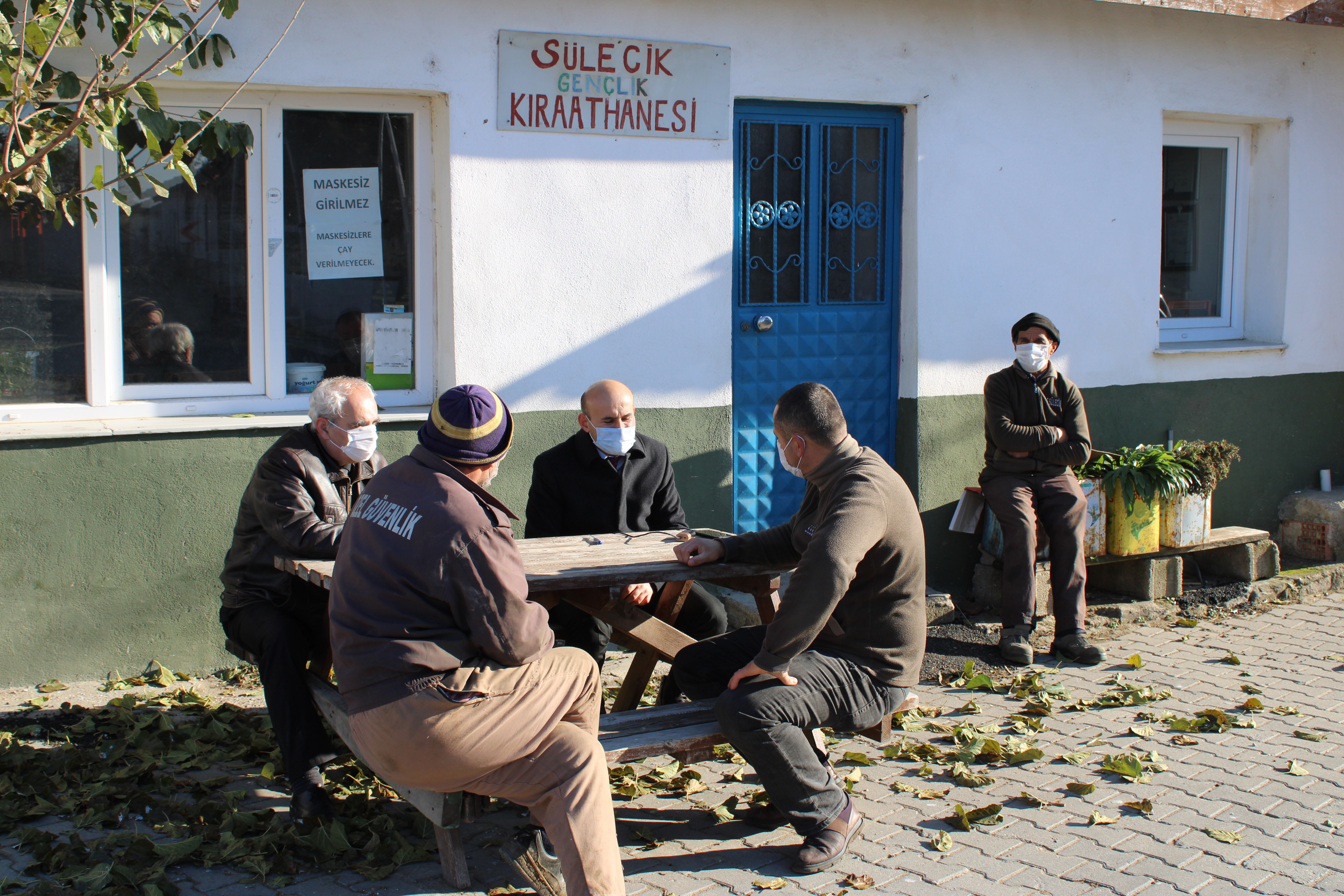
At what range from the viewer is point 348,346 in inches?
233

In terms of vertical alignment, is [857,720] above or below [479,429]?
below

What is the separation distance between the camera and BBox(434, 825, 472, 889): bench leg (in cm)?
353

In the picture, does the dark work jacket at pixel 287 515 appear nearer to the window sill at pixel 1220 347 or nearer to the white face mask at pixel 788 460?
the white face mask at pixel 788 460

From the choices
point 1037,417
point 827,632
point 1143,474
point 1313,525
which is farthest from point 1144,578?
point 827,632

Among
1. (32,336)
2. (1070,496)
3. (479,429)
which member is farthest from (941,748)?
(32,336)

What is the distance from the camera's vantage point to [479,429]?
10.6 ft

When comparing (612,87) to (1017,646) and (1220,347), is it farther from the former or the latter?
(1220,347)

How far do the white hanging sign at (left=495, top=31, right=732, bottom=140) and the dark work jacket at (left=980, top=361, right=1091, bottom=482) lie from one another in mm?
2004

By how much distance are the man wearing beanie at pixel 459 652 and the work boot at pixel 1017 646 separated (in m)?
3.25

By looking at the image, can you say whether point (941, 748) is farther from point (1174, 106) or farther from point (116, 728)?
point (1174, 106)

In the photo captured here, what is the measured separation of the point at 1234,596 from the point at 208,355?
5951mm

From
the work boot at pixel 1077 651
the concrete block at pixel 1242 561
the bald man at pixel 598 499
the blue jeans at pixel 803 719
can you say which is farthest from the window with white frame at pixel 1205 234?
the blue jeans at pixel 803 719

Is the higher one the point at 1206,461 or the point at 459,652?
the point at 1206,461

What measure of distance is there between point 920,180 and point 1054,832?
390 cm
